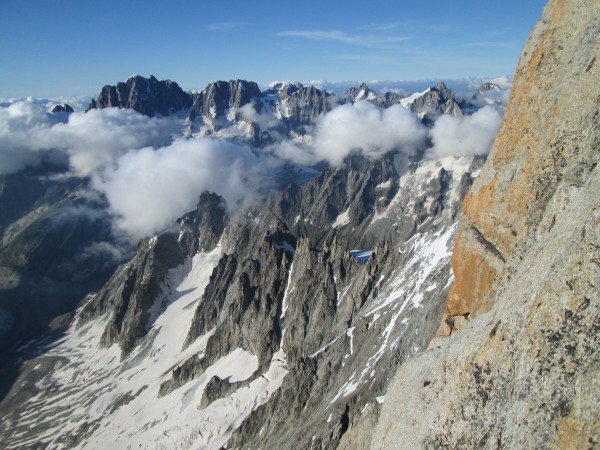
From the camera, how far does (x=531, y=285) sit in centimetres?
2241

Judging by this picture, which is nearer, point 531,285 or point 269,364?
point 531,285

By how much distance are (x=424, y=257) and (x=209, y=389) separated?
79772 millimetres

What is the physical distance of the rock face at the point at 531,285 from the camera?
18.5 m

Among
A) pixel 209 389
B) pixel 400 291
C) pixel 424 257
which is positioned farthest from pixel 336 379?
pixel 209 389

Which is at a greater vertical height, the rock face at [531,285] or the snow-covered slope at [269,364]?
the rock face at [531,285]

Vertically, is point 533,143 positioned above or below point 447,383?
above

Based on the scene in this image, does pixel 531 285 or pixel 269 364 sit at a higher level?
pixel 531 285

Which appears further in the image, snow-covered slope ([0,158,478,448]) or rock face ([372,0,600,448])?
snow-covered slope ([0,158,478,448])

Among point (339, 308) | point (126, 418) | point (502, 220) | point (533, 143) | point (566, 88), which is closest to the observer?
point (566, 88)

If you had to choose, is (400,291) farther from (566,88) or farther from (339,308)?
(566,88)

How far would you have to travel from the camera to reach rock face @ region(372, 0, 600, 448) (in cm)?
1847

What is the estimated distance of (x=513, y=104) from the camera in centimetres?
3234

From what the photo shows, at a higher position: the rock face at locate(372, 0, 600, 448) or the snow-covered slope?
the rock face at locate(372, 0, 600, 448)

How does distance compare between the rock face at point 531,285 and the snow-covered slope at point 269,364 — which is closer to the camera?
the rock face at point 531,285
